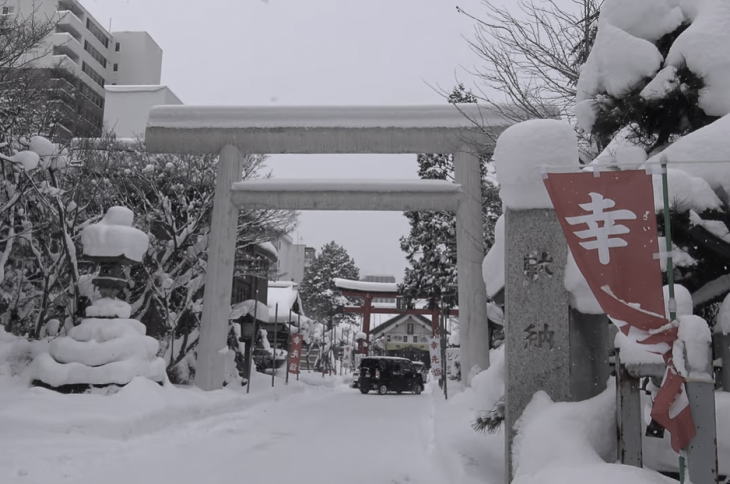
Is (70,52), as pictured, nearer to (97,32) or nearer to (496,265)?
(97,32)

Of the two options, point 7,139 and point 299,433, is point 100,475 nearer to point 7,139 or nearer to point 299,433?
point 299,433

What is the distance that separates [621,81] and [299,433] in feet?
25.7

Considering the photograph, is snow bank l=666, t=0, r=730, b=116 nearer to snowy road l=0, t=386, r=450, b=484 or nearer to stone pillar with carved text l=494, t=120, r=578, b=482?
stone pillar with carved text l=494, t=120, r=578, b=482

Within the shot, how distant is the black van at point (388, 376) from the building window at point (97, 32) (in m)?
38.4

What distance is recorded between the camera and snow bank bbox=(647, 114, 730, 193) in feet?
14.8

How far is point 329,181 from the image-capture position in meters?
14.0

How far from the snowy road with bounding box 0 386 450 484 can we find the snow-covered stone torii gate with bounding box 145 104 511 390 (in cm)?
306

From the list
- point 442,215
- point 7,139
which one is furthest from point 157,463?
point 442,215

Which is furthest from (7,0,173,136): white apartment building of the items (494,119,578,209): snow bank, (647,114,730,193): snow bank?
(647,114,730,193): snow bank

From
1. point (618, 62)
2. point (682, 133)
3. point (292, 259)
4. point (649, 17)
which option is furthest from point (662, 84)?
point (292, 259)

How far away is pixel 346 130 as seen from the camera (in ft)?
44.9

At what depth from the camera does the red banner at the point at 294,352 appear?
81.6 feet

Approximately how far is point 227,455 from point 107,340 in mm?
4229

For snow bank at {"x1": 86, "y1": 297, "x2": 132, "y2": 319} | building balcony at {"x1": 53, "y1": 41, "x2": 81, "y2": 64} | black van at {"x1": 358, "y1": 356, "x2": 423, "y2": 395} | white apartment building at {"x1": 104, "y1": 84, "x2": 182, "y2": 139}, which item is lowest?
black van at {"x1": 358, "y1": 356, "x2": 423, "y2": 395}
